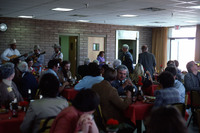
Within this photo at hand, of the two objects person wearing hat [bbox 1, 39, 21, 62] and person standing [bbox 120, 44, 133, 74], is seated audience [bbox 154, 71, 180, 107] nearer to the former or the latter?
person standing [bbox 120, 44, 133, 74]

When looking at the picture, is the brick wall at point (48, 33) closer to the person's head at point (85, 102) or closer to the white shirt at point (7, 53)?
the white shirt at point (7, 53)

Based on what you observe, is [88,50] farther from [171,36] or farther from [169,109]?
[169,109]

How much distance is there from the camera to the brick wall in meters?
10.5

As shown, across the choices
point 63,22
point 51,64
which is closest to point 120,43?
point 63,22

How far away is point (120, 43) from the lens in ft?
43.5

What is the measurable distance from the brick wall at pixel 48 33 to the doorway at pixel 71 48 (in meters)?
0.30

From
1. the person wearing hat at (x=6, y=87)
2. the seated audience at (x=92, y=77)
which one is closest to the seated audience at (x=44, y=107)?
the person wearing hat at (x=6, y=87)

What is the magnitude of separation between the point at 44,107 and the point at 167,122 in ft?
4.96

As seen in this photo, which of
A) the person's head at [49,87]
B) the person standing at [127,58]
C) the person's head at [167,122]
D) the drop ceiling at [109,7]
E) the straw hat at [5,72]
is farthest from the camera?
the person standing at [127,58]

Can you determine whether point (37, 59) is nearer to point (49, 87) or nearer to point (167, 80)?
point (167, 80)

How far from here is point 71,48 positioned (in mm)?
12523

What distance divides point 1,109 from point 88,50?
354 inches

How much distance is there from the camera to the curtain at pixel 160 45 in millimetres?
13430

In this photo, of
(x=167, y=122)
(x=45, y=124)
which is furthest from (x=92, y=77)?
(x=167, y=122)
